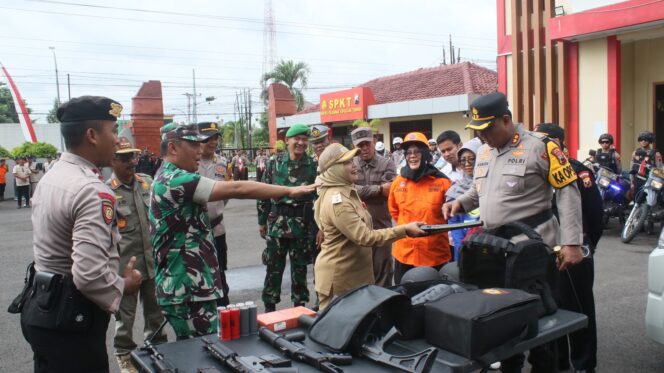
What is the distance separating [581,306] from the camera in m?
3.84

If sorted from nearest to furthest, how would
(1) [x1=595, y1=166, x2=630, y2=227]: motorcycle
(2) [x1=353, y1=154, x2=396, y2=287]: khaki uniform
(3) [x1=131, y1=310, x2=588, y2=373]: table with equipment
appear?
(3) [x1=131, y1=310, x2=588, y2=373]: table with equipment < (2) [x1=353, y1=154, x2=396, y2=287]: khaki uniform < (1) [x1=595, y1=166, x2=630, y2=227]: motorcycle

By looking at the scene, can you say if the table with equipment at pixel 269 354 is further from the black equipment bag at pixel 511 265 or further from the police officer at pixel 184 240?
the police officer at pixel 184 240

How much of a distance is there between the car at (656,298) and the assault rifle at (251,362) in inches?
109

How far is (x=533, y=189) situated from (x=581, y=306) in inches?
42.1

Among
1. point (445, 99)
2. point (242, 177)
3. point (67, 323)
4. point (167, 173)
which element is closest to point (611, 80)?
point (445, 99)

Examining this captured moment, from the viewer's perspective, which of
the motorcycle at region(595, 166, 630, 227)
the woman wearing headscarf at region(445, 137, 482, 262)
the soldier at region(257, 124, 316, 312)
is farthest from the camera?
the motorcycle at region(595, 166, 630, 227)

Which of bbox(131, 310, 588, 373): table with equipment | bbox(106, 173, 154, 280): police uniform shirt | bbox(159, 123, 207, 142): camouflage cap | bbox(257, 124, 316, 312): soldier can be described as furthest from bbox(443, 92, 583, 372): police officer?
bbox(106, 173, 154, 280): police uniform shirt

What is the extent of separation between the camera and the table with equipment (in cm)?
208

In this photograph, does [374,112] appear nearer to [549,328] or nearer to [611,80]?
[611,80]

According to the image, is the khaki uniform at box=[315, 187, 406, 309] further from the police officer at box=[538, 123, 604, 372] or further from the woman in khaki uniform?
the police officer at box=[538, 123, 604, 372]

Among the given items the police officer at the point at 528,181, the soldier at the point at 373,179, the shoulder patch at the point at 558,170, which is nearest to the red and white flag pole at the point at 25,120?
the soldier at the point at 373,179

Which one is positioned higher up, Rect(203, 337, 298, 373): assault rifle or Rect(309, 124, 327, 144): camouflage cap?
Rect(309, 124, 327, 144): camouflage cap

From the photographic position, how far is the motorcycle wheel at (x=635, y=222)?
892cm

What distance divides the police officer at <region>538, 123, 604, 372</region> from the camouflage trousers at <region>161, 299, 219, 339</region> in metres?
2.38
